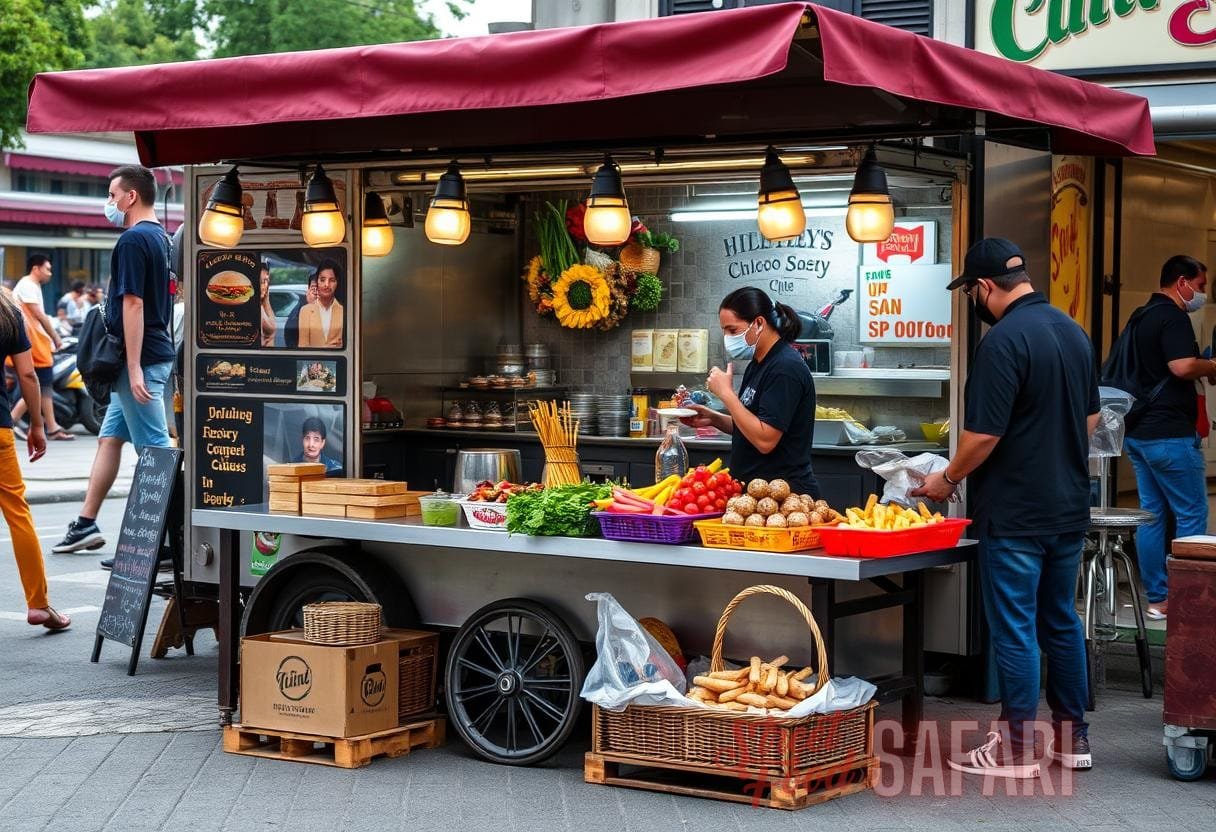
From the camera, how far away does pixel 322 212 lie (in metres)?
8.02

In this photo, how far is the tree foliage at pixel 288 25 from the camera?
3406 centimetres

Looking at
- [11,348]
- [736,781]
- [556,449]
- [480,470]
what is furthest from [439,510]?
[11,348]

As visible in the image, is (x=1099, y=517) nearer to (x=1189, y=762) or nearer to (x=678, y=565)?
(x=1189, y=762)

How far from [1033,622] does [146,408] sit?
5.77 m

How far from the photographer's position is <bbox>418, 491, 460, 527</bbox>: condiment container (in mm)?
6914

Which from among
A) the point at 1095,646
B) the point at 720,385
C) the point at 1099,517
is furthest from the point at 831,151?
the point at 1095,646

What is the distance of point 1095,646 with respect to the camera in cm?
787

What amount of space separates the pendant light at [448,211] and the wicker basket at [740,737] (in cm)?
251

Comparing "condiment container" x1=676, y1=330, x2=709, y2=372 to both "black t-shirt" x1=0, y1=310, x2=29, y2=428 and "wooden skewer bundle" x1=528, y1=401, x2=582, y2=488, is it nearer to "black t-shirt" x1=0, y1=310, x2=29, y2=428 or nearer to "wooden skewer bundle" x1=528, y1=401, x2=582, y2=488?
"wooden skewer bundle" x1=528, y1=401, x2=582, y2=488

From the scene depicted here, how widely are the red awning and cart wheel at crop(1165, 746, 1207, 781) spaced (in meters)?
2.60

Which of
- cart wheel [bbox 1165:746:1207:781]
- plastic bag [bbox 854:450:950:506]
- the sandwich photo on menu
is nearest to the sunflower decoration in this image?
the sandwich photo on menu

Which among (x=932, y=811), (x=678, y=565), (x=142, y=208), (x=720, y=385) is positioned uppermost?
(x=142, y=208)

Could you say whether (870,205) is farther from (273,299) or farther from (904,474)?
(273,299)

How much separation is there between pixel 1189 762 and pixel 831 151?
3168 millimetres
